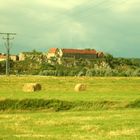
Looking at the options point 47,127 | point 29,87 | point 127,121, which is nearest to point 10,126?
point 47,127

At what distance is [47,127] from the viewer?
19.3m

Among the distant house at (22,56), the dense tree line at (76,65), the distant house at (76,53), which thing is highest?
the distant house at (76,53)

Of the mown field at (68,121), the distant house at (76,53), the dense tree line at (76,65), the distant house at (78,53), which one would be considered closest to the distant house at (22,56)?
the dense tree line at (76,65)

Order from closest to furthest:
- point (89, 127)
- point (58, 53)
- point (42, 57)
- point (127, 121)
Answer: point (89, 127), point (127, 121), point (42, 57), point (58, 53)

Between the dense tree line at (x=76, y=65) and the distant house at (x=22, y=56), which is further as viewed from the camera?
the distant house at (x=22, y=56)

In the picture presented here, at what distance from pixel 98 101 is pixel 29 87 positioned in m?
12.1

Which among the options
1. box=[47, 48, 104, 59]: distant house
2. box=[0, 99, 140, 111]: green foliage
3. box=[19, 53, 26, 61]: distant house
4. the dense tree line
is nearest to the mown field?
box=[0, 99, 140, 111]: green foliage

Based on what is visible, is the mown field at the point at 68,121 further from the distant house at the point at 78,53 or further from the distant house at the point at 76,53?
the distant house at the point at 78,53

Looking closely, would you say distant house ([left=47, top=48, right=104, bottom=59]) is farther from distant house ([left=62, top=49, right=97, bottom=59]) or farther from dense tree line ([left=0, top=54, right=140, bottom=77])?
dense tree line ([left=0, top=54, right=140, bottom=77])

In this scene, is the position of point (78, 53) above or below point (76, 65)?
above

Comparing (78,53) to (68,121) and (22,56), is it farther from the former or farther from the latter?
(68,121)

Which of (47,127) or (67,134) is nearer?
(67,134)

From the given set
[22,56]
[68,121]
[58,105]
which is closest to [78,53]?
[22,56]

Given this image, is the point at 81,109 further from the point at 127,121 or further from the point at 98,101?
the point at 127,121
